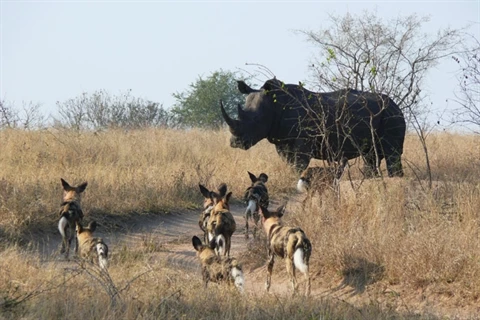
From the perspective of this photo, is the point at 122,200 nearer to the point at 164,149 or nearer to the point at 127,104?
the point at 164,149

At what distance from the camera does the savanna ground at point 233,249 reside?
22.3ft

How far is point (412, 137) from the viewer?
21.5m

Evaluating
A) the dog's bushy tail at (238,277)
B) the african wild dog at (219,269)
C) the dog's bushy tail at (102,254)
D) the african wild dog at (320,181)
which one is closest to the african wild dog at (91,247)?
the dog's bushy tail at (102,254)

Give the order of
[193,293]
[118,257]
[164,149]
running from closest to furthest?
[193,293] < [118,257] < [164,149]

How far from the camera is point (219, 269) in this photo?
26.1 feet

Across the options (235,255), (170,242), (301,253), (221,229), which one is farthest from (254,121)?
(301,253)

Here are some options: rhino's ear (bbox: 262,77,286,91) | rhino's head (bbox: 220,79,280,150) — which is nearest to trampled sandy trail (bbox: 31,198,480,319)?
rhino's head (bbox: 220,79,280,150)

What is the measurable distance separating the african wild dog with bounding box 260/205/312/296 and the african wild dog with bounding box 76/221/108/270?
5.26 ft

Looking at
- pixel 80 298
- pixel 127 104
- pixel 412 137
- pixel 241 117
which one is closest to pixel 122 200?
pixel 241 117

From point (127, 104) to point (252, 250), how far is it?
61.4 feet

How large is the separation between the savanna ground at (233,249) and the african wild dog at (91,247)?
0.17 meters

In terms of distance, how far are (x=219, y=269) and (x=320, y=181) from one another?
10.9ft

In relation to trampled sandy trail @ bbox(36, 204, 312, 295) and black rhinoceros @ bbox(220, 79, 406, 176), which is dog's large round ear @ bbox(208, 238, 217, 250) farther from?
black rhinoceros @ bbox(220, 79, 406, 176)

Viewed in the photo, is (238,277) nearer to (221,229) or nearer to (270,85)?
(221,229)
